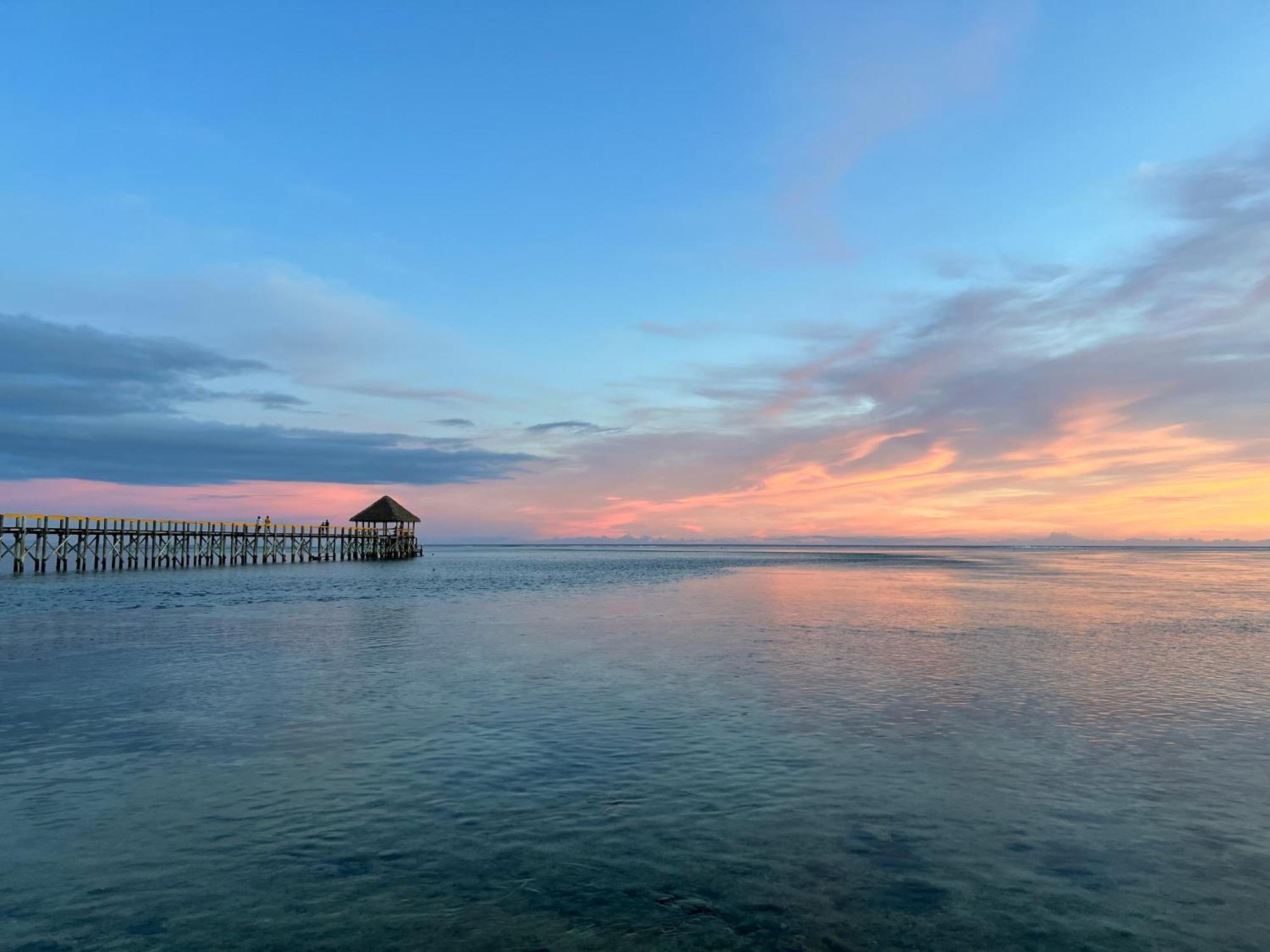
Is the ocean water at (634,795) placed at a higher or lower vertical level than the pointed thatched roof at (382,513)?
lower

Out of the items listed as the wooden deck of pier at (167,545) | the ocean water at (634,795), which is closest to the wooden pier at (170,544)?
the wooden deck of pier at (167,545)

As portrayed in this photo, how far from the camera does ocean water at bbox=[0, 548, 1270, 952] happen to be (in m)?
6.41

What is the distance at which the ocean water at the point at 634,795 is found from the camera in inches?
253

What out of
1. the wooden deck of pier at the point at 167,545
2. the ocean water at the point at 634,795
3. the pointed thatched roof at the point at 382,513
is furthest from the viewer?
the pointed thatched roof at the point at 382,513

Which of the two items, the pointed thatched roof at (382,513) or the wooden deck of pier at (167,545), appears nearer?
the wooden deck of pier at (167,545)

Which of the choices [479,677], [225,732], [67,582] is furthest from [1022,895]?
[67,582]

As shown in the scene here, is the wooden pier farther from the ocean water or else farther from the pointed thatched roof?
the ocean water

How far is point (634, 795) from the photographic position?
945 centimetres

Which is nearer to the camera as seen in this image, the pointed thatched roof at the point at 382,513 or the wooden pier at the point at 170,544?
the wooden pier at the point at 170,544

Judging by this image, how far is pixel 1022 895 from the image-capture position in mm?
6836

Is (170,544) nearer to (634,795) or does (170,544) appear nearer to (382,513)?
(382,513)

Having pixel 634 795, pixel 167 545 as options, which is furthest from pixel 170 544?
pixel 634 795

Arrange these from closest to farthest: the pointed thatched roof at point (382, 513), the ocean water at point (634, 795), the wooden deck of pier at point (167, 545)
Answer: the ocean water at point (634, 795)
the wooden deck of pier at point (167, 545)
the pointed thatched roof at point (382, 513)

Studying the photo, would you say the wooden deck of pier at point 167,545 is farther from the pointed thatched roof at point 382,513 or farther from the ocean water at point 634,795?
the ocean water at point 634,795
